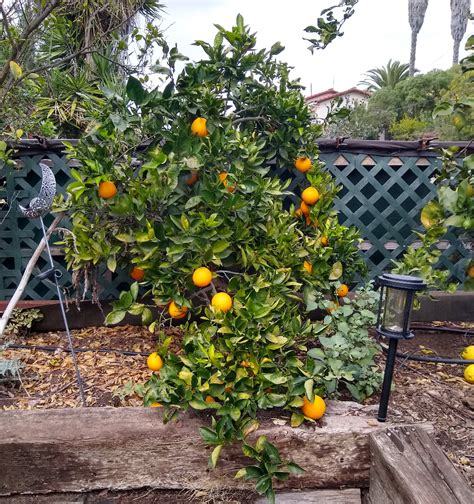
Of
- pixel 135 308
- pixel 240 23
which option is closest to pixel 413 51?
pixel 240 23

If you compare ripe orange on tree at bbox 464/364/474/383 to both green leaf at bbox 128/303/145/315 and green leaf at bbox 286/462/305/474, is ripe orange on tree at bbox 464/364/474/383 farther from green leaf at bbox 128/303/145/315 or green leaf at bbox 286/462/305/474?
green leaf at bbox 128/303/145/315

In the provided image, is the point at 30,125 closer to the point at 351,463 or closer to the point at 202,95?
the point at 202,95

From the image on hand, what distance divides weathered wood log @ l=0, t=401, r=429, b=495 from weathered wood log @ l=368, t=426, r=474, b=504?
0.25 feet

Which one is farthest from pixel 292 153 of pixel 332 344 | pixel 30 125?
pixel 30 125

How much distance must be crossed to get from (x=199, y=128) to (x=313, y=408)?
1.40 meters

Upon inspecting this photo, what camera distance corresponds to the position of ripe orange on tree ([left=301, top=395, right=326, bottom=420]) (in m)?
1.72

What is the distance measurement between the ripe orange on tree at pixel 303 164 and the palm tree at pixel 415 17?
91.4 feet

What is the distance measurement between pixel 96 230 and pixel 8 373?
34.8 inches

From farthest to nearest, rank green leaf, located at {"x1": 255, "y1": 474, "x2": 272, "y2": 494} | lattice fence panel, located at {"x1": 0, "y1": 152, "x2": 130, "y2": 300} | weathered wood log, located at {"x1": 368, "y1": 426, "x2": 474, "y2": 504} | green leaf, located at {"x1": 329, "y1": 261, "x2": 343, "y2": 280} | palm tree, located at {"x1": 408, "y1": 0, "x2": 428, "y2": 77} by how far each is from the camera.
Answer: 1. palm tree, located at {"x1": 408, "y1": 0, "x2": 428, "y2": 77}
2. lattice fence panel, located at {"x1": 0, "y1": 152, "x2": 130, "y2": 300}
3. green leaf, located at {"x1": 329, "y1": 261, "x2": 343, "y2": 280}
4. green leaf, located at {"x1": 255, "y1": 474, "x2": 272, "y2": 494}
5. weathered wood log, located at {"x1": 368, "y1": 426, "x2": 474, "y2": 504}

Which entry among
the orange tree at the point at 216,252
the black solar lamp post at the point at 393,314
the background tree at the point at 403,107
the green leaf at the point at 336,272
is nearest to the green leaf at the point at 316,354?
the orange tree at the point at 216,252

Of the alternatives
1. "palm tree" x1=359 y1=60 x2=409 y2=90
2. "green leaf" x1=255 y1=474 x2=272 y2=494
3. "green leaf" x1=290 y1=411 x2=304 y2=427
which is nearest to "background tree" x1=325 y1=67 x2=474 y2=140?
"palm tree" x1=359 y1=60 x2=409 y2=90

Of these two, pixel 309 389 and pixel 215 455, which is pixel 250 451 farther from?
pixel 309 389

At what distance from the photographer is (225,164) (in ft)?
7.13

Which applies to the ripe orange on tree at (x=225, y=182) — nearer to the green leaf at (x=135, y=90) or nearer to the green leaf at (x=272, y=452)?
the green leaf at (x=135, y=90)
